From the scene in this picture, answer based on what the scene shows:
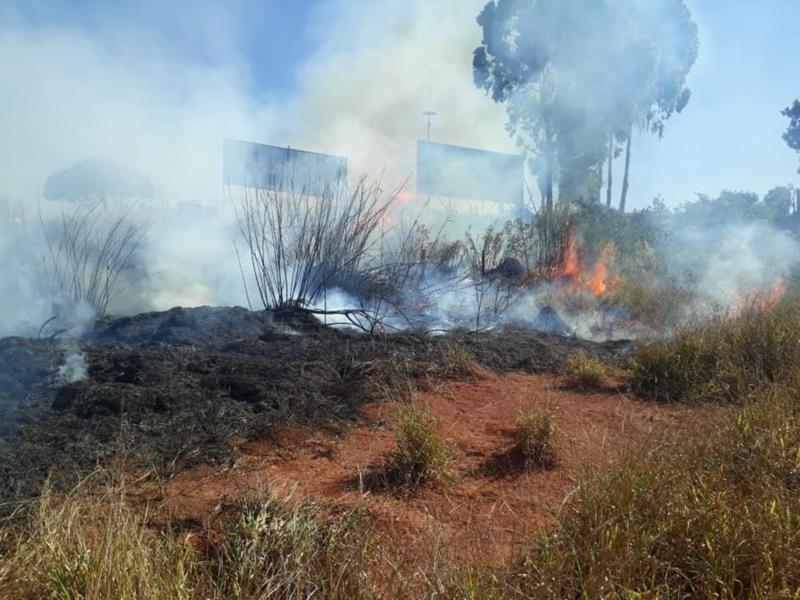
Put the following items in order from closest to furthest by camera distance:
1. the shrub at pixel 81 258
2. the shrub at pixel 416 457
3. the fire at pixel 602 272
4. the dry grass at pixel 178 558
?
the dry grass at pixel 178 558 < the shrub at pixel 416 457 < the shrub at pixel 81 258 < the fire at pixel 602 272

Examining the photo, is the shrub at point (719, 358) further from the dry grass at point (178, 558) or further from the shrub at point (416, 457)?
the dry grass at point (178, 558)

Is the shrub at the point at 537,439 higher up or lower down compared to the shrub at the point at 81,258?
lower down

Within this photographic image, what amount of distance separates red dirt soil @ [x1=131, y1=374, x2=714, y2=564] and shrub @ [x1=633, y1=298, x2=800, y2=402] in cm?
35

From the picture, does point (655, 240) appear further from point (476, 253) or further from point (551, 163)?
point (476, 253)

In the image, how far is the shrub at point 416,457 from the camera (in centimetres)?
316

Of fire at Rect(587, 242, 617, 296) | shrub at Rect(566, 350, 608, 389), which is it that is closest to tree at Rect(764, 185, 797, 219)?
fire at Rect(587, 242, 617, 296)

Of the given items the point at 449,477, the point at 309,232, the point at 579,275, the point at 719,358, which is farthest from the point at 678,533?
the point at 579,275

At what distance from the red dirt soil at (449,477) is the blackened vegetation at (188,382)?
24 centimetres


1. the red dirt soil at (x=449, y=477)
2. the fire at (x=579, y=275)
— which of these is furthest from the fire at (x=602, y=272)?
the red dirt soil at (x=449, y=477)

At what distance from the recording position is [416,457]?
3182 mm

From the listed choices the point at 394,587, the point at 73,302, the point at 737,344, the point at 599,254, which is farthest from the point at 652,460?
the point at 599,254

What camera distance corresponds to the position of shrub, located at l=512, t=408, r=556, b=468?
3494mm

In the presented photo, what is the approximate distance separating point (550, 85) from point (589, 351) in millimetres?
12003

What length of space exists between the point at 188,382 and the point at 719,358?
173 inches
